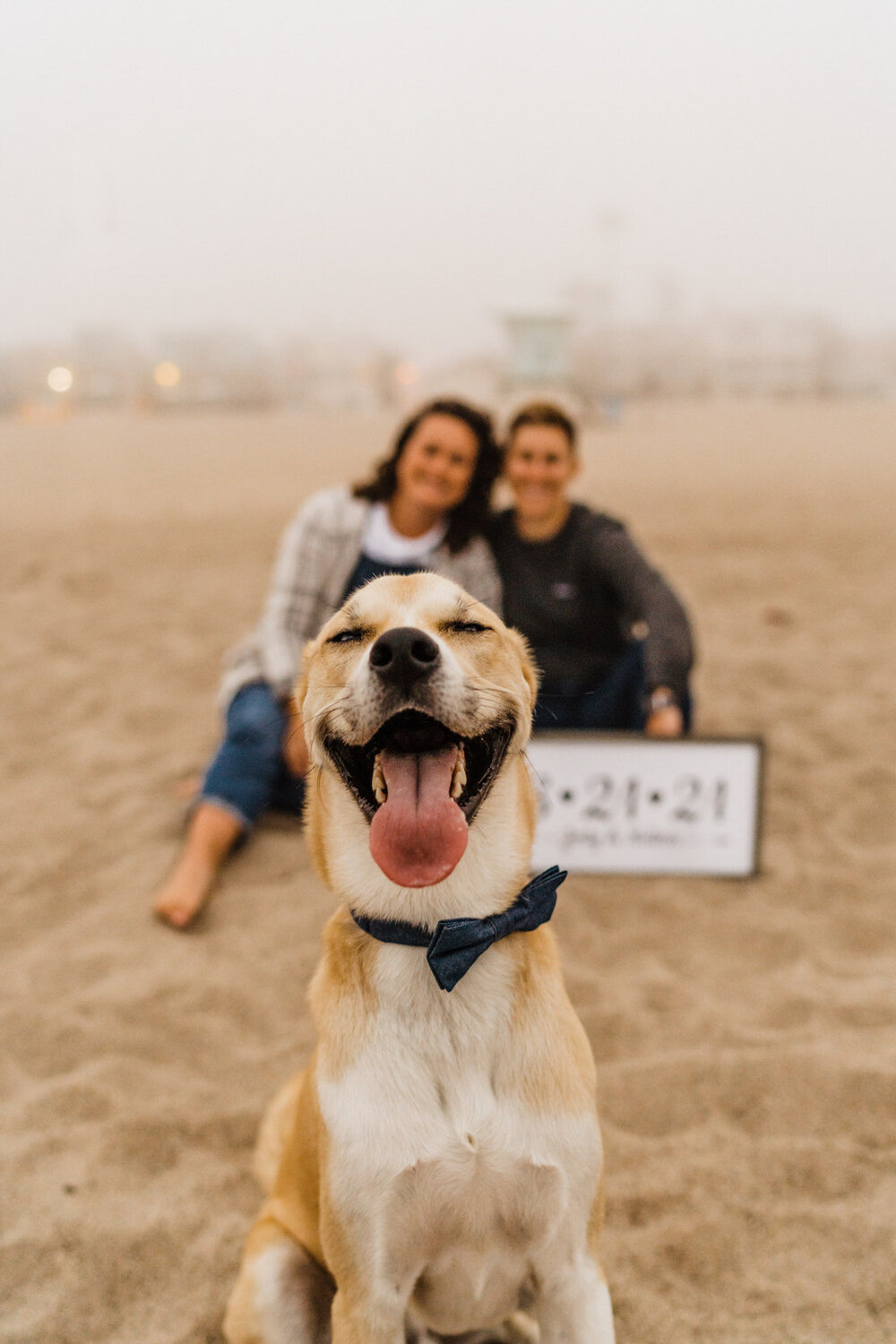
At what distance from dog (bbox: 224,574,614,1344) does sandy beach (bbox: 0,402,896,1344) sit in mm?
578

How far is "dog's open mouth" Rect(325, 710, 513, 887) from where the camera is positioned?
1.25 m

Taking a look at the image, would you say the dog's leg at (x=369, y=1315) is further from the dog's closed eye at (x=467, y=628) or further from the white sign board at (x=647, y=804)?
the white sign board at (x=647, y=804)

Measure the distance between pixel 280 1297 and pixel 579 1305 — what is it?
51cm

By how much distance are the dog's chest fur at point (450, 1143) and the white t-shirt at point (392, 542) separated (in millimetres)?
2173

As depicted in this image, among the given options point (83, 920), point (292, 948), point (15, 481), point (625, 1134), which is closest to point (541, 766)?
point (292, 948)

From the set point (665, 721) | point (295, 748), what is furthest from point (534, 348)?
point (295, 748)

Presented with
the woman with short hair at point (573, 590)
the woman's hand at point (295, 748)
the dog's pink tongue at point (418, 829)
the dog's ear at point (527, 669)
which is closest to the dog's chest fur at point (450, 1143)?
the dog's pink tongue at point (418, 829)

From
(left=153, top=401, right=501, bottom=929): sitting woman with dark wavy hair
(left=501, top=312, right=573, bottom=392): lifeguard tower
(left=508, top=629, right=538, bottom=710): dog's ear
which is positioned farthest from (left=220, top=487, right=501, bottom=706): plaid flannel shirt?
(left=501, top=312, right=573, bottom=392): lifeguard tower

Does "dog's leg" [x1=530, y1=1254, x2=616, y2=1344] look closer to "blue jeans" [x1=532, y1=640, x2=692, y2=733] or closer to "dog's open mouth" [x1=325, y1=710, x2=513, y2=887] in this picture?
"dog's open mouth" [x1=325, y1=710, x2=513, y2=887]

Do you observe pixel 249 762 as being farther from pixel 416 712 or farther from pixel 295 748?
pixel 416 712

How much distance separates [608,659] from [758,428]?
78.7 feet

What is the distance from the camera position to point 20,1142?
7.12 feet

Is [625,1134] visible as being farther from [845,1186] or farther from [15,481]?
[15,481]

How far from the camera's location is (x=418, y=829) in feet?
4.12
